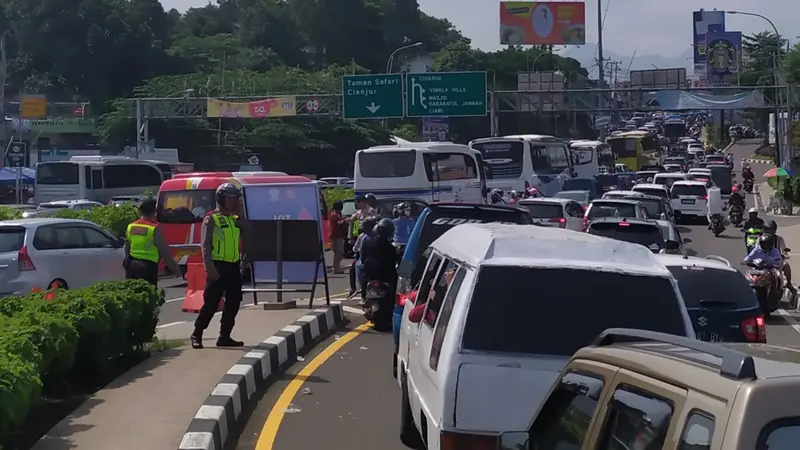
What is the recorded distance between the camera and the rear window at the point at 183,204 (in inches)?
961

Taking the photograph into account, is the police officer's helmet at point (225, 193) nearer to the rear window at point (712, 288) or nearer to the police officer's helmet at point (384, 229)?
the police officer's helmet at point (384, 229)

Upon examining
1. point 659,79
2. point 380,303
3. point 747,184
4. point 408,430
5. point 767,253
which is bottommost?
point 408,430

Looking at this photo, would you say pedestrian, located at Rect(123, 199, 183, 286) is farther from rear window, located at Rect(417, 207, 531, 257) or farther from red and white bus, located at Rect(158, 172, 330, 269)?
red and white bus, located at Rect(158, 172, 330, 269)

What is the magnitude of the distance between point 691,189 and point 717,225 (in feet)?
19.6

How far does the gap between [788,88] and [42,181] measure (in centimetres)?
3330

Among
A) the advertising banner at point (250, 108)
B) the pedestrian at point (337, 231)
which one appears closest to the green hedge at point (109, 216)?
the pedestrian at point (337, 231)

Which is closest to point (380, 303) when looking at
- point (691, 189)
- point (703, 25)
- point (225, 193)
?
point (225, 193)

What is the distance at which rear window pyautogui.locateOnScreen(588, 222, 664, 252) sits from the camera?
18172 millimetres

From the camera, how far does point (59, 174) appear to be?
4566 cm

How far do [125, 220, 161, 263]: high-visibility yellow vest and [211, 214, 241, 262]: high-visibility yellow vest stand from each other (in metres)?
2.05

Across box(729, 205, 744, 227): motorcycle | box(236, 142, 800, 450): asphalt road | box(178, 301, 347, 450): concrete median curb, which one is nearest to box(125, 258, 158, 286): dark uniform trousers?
box(178, 301, 347, 450): concrete median curb

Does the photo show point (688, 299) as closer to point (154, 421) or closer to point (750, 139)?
point (154, 421)

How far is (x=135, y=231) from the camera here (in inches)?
554

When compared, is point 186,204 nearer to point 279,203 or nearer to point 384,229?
point 279,203
